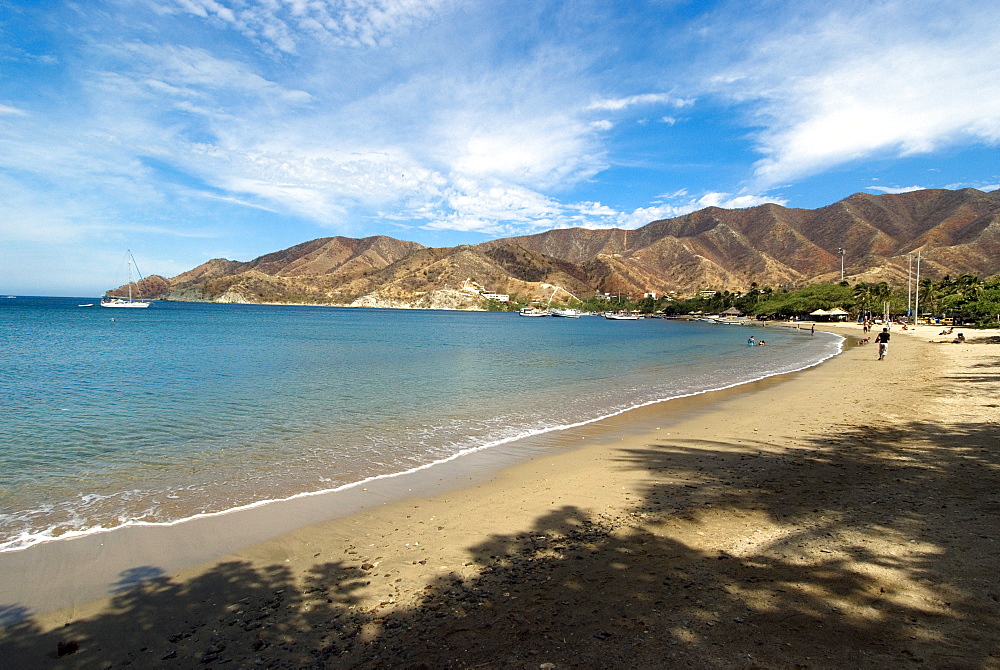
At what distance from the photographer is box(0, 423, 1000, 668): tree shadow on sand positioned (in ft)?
12.5

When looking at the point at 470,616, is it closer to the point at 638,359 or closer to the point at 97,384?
the point at 97,384

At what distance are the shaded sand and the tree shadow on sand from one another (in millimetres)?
21

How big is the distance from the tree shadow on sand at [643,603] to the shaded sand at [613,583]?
0.8 inches

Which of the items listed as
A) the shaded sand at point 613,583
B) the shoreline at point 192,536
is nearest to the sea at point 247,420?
the shoreline at point 192,536

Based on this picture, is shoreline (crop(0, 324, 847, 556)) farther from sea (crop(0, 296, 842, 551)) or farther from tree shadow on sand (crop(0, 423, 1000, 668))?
tree shadow on sand (crop(0, 423, 1000, 668))

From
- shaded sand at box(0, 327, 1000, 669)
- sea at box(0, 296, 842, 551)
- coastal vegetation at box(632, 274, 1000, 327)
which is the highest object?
coastal vegetation at box(632, 274, 1000, 327)

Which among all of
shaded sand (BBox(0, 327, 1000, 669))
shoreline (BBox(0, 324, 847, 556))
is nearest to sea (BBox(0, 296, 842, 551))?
shoreline (BBox(0, 324, 847, 556))

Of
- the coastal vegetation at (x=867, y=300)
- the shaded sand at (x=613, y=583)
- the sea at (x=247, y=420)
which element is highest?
the coastal vegetation at (x=867, y=300)

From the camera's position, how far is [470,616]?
4566 mm

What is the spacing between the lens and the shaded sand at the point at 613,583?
391cm

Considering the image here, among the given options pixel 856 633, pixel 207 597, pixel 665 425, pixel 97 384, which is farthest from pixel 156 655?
pixel 97 384

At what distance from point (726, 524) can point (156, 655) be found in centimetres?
→ 622

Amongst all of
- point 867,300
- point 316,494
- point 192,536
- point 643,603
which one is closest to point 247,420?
point 316,494

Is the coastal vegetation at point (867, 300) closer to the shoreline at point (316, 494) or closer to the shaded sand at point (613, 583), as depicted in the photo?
the shoreline at point (316, 494)
